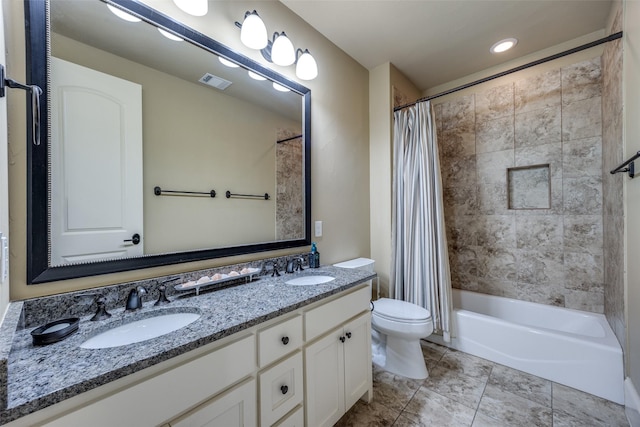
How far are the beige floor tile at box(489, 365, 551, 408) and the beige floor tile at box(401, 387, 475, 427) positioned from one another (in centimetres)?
40

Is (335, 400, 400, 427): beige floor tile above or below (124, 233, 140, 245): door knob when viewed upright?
below

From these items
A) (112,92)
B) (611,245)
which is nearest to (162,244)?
(112,92)

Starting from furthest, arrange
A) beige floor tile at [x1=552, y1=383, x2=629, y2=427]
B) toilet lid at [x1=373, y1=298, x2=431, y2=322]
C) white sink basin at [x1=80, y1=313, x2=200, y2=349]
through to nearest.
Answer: toilet lid at [x1=373, y1=298, x2=431, y2=322], beige floor tile at [x1=552, y1=383, x2=629, y2=427], white sink basin at [x1=80, y1=313, x2=200, y2=349]

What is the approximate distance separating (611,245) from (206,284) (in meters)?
2.61

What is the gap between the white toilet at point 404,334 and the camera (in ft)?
5.74

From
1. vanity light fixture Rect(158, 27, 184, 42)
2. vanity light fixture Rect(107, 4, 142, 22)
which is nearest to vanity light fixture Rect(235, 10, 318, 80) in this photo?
vanity light fixture Rect(158, 27, 184, 42)

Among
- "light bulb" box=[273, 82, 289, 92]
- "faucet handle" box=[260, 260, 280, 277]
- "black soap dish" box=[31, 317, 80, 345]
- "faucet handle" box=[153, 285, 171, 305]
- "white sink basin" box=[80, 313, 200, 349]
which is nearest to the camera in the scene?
"black soap dish" box=[31, 317, 80, 345]

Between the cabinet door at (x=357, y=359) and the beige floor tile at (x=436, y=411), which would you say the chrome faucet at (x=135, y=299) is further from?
the beige floor tile at (x=436, y=411)

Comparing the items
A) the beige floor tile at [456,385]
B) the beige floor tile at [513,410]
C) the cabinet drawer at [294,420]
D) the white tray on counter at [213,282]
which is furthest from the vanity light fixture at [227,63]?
the beige floor tile at [513,410]

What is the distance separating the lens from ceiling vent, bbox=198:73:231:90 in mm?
1343

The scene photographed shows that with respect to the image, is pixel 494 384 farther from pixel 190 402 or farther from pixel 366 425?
pixel 190 402

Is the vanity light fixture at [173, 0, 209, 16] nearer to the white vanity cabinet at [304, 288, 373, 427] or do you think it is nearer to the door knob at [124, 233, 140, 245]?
the door knob at [124, 233, 140, 245]

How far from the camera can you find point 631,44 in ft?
4.60

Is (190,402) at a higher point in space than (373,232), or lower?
lower
